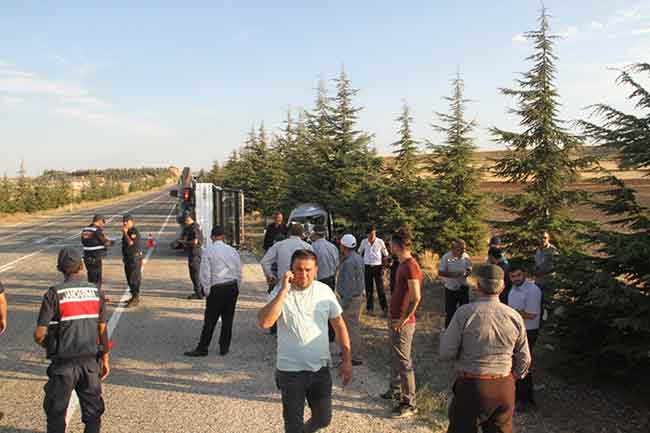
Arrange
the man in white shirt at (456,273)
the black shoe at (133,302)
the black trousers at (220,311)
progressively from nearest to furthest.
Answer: the black trousers at (220,311) → the man in white shirt at (456,273) → the black shoe at (133,302)

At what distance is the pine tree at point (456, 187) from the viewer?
53.1 ft

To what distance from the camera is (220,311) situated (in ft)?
23.4

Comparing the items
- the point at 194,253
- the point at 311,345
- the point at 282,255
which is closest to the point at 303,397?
the point at 311,345

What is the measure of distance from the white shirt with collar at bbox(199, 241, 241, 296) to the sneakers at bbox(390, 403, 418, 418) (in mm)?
3010

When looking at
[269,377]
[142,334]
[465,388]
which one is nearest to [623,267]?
[465,388]

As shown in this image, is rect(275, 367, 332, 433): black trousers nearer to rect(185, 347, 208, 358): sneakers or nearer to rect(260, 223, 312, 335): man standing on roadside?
rect(260, 223, 312, 335): man standing on roadside

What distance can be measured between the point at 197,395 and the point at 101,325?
1.90m

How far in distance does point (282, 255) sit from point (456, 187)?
37.7 ft

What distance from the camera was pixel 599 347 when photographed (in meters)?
6.50

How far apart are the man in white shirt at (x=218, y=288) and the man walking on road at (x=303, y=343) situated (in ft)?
10.9

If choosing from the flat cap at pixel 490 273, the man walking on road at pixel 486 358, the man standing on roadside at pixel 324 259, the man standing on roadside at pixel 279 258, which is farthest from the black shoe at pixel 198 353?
the flat cap at pixel 490 273

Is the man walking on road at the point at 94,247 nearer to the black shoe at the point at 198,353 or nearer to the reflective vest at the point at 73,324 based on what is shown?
the black shoe at the point at 198,353

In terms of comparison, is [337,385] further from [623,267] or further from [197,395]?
[623,267]

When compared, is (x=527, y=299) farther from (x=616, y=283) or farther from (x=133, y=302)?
(x=133, y=302)
